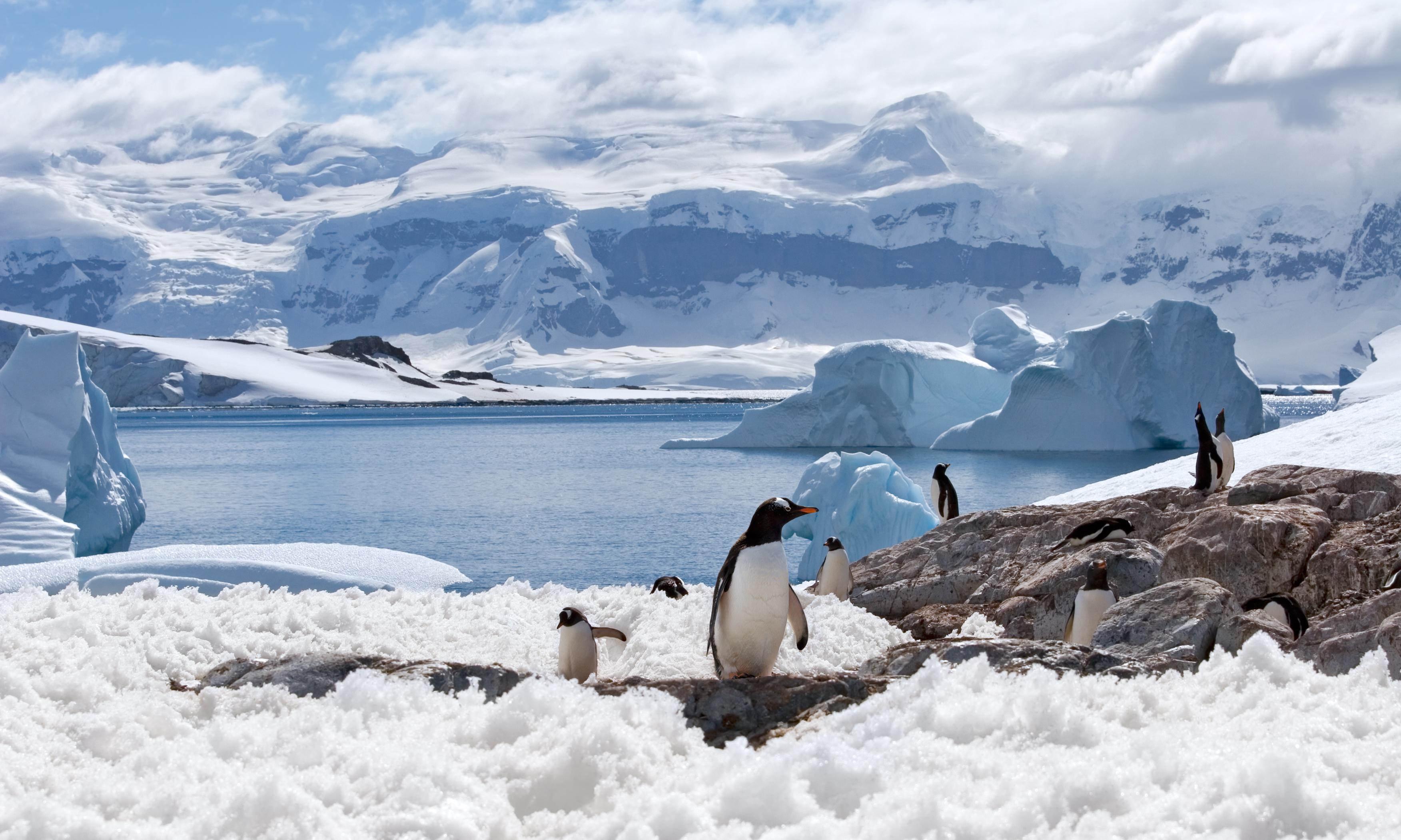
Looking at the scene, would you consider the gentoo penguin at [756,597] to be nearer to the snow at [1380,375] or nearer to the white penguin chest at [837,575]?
the white penguin chest at [837,575]

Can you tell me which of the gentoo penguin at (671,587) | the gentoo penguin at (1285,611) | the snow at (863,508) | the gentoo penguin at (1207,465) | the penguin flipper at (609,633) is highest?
the gentoo penguin at (1207,465)

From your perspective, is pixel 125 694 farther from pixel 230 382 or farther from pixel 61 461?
pixel 230 382

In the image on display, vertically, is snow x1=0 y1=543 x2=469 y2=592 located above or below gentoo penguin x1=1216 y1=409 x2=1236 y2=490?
below

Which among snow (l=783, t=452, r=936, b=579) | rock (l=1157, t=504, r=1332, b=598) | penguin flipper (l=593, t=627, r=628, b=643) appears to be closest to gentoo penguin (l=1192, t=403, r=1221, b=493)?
rock (l=1157, t=504, r=1332, b=598)

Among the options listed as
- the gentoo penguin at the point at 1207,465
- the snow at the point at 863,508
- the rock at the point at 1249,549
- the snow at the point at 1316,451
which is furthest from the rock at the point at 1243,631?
the snow at the point at 863,508

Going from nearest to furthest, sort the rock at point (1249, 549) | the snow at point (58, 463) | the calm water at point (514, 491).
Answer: the rock at point (1249, 549), the snow at point (58, 463), the calm water at point (514, 491)

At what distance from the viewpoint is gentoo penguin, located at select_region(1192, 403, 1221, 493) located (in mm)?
10359

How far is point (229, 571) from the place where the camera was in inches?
451

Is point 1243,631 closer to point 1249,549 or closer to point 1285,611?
point 1285,611

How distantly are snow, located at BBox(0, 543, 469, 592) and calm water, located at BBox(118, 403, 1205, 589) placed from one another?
3611 millimetres

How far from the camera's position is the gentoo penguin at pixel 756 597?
5109 mm

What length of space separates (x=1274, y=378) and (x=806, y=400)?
148858mm

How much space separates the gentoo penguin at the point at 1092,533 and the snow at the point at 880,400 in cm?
3330

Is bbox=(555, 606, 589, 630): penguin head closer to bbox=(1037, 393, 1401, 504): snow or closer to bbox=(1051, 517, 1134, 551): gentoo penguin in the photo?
bbox=(1051, 517, 1134, 551): gentoo penguin
